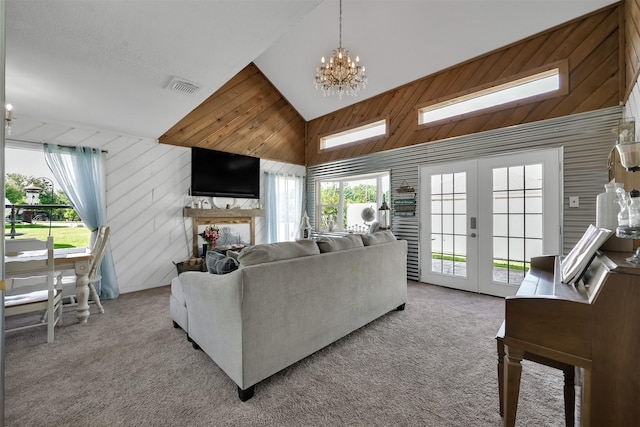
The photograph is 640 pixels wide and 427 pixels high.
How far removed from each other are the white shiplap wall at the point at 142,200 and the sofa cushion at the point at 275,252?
3.60 metres

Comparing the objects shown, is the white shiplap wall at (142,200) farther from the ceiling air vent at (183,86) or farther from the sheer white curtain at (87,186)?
the ceiling air vent at (183,86)

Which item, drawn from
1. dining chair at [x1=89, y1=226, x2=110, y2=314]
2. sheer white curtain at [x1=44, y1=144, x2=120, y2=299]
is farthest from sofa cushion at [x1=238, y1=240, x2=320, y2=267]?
sheer white curtain at [x1=44, y1=144, x2=120, y2=299]

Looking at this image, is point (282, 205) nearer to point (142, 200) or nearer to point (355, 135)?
point (355, 135)

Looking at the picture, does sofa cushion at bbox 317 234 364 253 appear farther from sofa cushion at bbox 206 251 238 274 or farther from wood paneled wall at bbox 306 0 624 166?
wood paneled wall at bbox 306 0 624 166

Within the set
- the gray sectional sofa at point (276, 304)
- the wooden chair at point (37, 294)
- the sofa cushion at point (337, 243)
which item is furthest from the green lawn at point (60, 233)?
the sofa cushion at point (337, 243)

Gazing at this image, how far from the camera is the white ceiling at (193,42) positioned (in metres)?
2.09

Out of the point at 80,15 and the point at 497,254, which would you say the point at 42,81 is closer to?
the point at 80,15

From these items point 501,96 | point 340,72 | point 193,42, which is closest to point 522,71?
point 501,96

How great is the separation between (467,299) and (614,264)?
3108 mm

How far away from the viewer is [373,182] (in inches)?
224

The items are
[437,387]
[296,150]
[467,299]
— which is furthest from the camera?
[296,150]

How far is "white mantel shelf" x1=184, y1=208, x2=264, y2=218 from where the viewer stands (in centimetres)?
485

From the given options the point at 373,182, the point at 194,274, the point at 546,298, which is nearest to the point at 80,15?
the point at 194,274

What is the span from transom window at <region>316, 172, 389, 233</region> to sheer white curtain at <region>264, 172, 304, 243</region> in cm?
54
